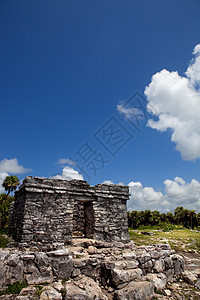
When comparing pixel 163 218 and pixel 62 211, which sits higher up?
pixel 62 211

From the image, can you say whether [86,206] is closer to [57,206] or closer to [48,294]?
[57,206]

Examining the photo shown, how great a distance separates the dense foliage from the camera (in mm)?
31688

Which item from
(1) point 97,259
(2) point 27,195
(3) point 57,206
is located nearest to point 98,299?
(1) point 97,259

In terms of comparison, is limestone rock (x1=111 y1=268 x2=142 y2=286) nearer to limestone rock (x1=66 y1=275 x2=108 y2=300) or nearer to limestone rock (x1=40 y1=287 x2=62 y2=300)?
limestone rock (x1=66 y1=275 x2=108 y2=300)

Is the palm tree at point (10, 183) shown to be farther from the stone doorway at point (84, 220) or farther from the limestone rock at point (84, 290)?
the limestone rock at point (84, 290)

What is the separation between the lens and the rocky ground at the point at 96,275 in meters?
7.01

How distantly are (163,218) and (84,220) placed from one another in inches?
973

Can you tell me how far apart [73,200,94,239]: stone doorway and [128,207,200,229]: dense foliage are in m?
19.2

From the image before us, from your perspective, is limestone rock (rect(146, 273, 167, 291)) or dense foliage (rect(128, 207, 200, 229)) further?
dense foliage (rect(128, 207, 200, 229))

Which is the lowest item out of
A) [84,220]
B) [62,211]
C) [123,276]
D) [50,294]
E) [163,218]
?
[50,294]

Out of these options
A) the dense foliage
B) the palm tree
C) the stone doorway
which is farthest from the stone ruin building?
the dense foliage

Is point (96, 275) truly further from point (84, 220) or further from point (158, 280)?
point (84, 220)

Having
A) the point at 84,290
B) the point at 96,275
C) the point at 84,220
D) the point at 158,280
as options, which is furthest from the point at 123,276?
the point at 84,220

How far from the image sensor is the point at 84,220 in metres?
14.6
